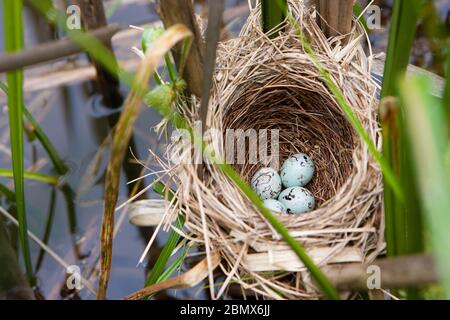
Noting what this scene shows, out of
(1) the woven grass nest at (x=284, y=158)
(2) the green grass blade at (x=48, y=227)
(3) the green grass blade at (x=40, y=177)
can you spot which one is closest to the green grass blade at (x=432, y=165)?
(1) the woven grass nest at (x=284, y=158)

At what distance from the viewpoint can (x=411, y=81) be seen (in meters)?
0.46

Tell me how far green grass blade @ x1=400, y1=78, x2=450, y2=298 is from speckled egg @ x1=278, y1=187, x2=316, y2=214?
746 millimetres

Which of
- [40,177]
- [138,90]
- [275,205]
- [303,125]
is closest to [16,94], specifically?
[138,90]

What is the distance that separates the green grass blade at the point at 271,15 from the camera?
1.06 metres

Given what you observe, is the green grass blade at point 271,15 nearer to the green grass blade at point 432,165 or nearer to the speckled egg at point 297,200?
the speckled egg at point 297,200

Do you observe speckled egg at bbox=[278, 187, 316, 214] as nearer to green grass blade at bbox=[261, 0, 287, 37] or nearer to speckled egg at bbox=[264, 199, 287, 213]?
speckled egg at bbox=[264, 199, 287, 213]

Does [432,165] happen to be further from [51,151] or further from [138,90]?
[51,151]

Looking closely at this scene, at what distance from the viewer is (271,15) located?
3.55ft

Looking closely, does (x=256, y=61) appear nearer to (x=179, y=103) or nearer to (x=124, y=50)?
(x=179, y=103)

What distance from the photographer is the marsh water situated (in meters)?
1.28

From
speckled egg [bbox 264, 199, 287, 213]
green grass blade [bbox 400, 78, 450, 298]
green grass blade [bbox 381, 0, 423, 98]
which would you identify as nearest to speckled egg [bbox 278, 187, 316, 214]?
speckled egg [bbox 264, 199, 287, 213]

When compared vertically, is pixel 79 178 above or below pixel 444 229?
above

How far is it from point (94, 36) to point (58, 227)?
36.1 inches
